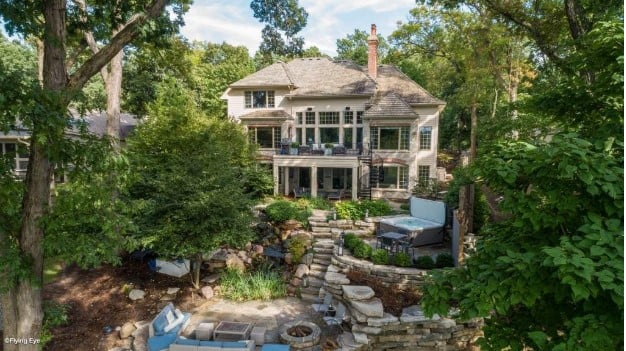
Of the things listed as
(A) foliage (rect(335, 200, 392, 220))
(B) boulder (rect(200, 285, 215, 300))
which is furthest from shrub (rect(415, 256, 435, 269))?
(B) boulder (rect(200, 285, 215, 300))

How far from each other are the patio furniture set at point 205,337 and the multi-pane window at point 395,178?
1418 centimetres

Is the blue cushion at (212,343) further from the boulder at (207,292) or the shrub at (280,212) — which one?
the shrub at (280,212)

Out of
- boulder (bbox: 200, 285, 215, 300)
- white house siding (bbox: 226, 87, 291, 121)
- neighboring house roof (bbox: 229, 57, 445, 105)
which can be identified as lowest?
boulder (bbox: 200, 285, 215, 300)

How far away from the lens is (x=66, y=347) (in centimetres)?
858

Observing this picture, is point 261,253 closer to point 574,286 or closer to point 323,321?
point 323,321

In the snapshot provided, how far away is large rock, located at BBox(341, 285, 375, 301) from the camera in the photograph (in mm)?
8758

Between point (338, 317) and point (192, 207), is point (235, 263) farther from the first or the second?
point (338, 317)

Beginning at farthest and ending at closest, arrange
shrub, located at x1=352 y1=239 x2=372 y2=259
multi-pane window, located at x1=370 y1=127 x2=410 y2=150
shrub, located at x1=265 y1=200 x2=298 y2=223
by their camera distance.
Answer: multi-pane window, located at x1=370 y1=127 x2=410 y2=150, shrub, located at x1=265 y1=200 x2=298 y2=223, shrub, located at x1=352 y1=239 x2=372 y2=259

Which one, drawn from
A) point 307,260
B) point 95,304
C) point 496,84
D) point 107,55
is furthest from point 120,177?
point 496,84

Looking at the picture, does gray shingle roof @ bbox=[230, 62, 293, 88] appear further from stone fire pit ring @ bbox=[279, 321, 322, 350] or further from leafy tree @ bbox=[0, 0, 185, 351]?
stone fire pit ring @ bbox=[279, 321, 322, 350]

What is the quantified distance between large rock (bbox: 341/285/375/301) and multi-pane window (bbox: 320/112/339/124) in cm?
1409

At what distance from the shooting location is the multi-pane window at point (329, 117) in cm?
2202

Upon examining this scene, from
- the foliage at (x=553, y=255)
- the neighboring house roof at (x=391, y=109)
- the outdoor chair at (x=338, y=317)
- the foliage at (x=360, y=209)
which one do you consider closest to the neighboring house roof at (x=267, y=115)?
the neighboring house roof at (x=391, y=109)

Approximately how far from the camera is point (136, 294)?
1098 cm
